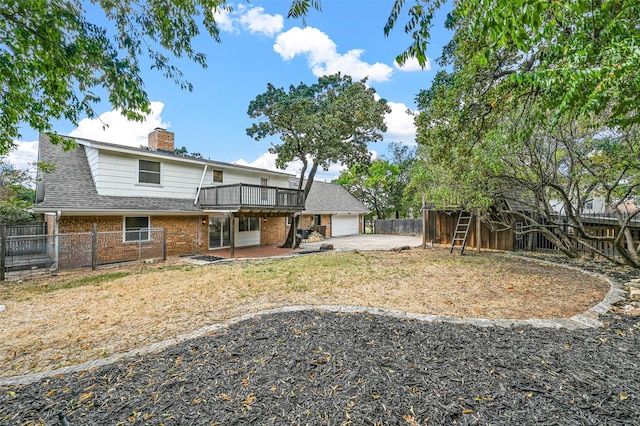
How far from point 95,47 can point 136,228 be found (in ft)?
31.0

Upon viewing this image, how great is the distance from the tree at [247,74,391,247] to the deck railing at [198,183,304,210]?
1538 millimetres

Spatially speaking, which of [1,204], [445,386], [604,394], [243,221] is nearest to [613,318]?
[604,394]

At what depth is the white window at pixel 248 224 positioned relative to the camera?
16.2 m

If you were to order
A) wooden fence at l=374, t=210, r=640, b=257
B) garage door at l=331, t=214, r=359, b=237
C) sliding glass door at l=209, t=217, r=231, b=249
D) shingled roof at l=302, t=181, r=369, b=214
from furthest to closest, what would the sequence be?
garage door at l=331, t=214, r=359, b=237 → shingled roof at l=302, t=181, r=369, b=214 → sliding glass door at l=209, t=217, r=231, b=249 → wooden fence at l=374, t=210, r=640, b=257

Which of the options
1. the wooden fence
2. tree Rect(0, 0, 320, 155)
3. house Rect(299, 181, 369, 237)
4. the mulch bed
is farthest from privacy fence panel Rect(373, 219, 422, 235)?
tree Rect(0, 0, 320, 155)

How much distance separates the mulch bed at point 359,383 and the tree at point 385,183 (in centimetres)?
2698

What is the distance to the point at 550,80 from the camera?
317 cm

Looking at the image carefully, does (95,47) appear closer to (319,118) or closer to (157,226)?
(157,226)

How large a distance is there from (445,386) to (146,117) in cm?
562

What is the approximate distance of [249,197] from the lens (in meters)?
13.2

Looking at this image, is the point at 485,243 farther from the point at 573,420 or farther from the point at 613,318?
the point at 573,420

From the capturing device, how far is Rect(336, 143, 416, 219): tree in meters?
30.5

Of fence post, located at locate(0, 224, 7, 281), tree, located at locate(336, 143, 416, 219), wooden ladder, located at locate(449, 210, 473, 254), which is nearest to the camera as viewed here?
fence post, located at locate(0, 224, 7, 281)

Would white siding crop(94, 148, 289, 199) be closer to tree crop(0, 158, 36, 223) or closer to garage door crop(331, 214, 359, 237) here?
tree crop(0, 158, 36, 223)
